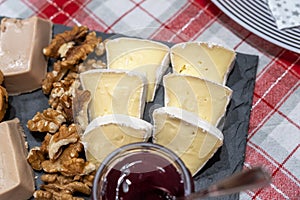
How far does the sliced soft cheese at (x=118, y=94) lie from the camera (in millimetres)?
1265

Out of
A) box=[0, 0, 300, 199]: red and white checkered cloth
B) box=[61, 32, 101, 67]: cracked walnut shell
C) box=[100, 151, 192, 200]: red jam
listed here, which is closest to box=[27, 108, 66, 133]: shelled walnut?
box=[61, 32, 101, 67]: cracked walnut shell

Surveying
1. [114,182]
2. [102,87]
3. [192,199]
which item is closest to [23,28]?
[102,87]

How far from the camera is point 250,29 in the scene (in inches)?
56.4

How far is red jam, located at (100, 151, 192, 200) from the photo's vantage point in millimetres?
1081

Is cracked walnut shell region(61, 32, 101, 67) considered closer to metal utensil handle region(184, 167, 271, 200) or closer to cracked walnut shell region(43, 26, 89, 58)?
cracked walnut shell region(43, 26, 89, 58)


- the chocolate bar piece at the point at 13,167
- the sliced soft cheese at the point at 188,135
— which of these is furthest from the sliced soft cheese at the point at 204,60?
the chocolate bar piece at the point at 13,167

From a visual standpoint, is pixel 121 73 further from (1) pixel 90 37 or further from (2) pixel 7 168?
(2) pixel 7 168

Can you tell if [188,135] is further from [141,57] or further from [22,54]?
[22,54]

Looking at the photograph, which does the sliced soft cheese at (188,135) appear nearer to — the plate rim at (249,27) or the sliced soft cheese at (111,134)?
the sliced soft cheese at (111,134)

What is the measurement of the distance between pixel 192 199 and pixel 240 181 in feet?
0.50

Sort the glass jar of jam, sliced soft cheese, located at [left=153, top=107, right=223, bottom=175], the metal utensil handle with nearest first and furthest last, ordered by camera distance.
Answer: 1. the metal utensil handle
2. the glass jar of jam
3. sliced soft cheese, located at [left=153, top=107, right=223, bottom=175]

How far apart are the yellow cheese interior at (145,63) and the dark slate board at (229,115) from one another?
0.03m

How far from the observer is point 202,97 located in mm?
1259

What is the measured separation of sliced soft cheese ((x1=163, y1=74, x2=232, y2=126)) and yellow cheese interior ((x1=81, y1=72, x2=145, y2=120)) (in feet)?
0.25
